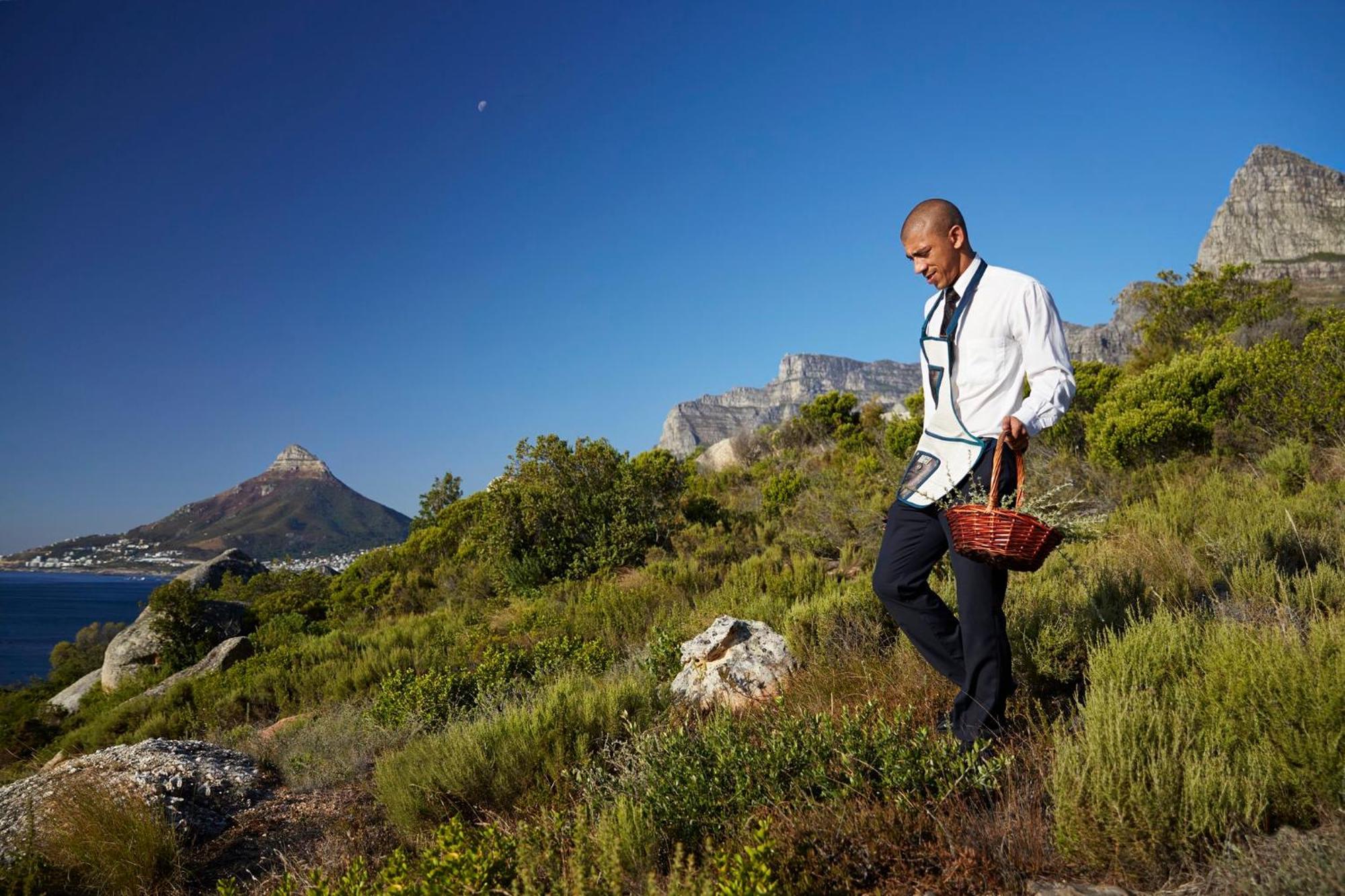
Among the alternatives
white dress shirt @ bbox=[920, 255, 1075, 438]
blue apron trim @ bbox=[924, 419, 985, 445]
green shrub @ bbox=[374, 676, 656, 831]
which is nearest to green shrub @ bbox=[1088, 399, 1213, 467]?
white dress shirt @ bbox=[920, 255, 1075, 438]

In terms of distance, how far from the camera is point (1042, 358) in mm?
2488

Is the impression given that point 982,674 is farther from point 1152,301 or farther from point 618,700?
point 1152,301

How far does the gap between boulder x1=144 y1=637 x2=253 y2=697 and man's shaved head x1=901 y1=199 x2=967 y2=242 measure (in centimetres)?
1112

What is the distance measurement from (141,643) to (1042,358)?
15588 mm

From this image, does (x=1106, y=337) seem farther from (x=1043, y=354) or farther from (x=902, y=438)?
(x=1043, y=354)

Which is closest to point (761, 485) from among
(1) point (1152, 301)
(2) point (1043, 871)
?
(1) point (1152, 301)

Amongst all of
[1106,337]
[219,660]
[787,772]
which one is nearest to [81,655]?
[219,660]

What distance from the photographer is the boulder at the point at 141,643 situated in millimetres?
12336

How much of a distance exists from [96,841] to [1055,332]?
4498mm

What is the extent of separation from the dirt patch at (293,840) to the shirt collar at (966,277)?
3.31m

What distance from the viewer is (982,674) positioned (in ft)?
8.25

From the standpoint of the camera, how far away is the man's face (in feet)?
8.85

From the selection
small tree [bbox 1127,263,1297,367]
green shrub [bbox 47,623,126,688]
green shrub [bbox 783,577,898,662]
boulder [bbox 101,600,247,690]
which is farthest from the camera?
green shrub [bbox 47,623,126,688]

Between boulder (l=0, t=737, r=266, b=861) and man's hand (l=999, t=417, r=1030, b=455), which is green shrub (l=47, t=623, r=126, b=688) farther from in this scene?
man's hand (l=999, t=417, r=1030, b=455)
